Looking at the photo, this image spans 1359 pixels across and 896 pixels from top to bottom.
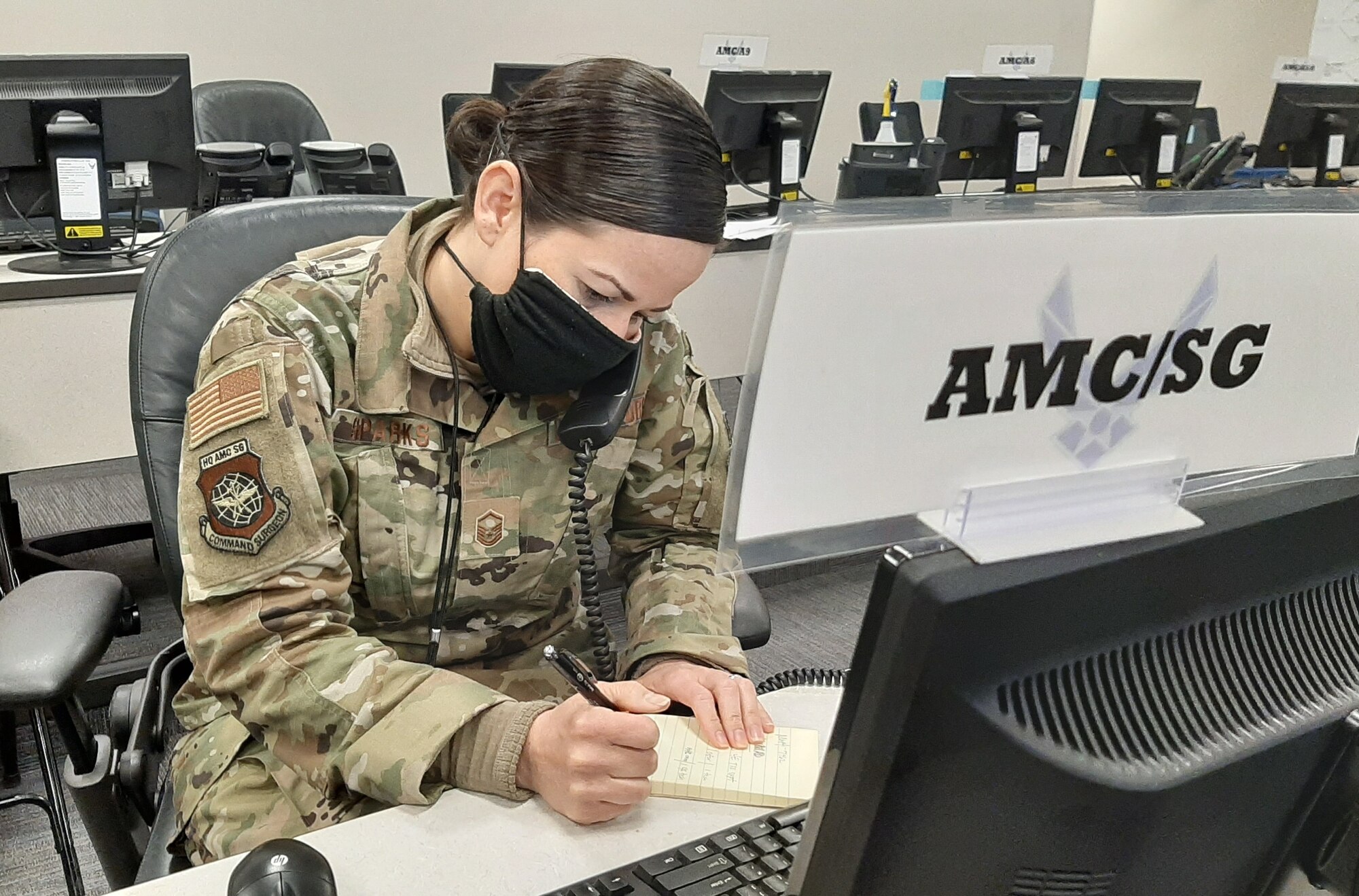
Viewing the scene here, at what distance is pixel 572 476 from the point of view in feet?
3.47

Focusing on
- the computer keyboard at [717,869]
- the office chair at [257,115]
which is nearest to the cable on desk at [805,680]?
the computer keyboard at [717,869]

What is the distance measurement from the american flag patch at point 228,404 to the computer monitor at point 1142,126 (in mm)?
3504

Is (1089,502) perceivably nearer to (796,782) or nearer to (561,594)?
(796,782)

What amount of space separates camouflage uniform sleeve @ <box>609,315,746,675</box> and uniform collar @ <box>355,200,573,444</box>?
5.5 inches

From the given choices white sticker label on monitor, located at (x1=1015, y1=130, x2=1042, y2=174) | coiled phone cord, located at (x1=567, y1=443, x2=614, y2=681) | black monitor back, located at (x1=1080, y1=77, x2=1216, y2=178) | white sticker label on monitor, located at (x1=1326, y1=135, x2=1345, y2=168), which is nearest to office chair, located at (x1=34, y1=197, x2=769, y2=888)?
coiled phone cord, located at (x1=567, y1=443, x2=614, y2=681)

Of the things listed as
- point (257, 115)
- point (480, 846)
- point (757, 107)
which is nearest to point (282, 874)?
point (480, 846)

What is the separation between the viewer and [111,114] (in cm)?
222

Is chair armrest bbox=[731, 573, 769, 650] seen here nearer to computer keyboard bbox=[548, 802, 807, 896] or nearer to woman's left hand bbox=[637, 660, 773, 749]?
woman's left hand bbox=[637, 660, 773, 749]

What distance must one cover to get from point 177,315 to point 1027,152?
3128 mm

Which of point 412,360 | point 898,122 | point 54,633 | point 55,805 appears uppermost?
point 898,122

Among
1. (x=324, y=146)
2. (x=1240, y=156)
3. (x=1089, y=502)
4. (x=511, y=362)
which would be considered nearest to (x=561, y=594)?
(x=511, y=362)

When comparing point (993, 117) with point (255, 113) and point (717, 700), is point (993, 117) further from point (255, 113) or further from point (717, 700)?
point (717, 700)

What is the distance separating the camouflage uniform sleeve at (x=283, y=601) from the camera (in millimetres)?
833

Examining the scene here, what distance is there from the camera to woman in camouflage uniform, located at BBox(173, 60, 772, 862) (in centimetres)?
84
